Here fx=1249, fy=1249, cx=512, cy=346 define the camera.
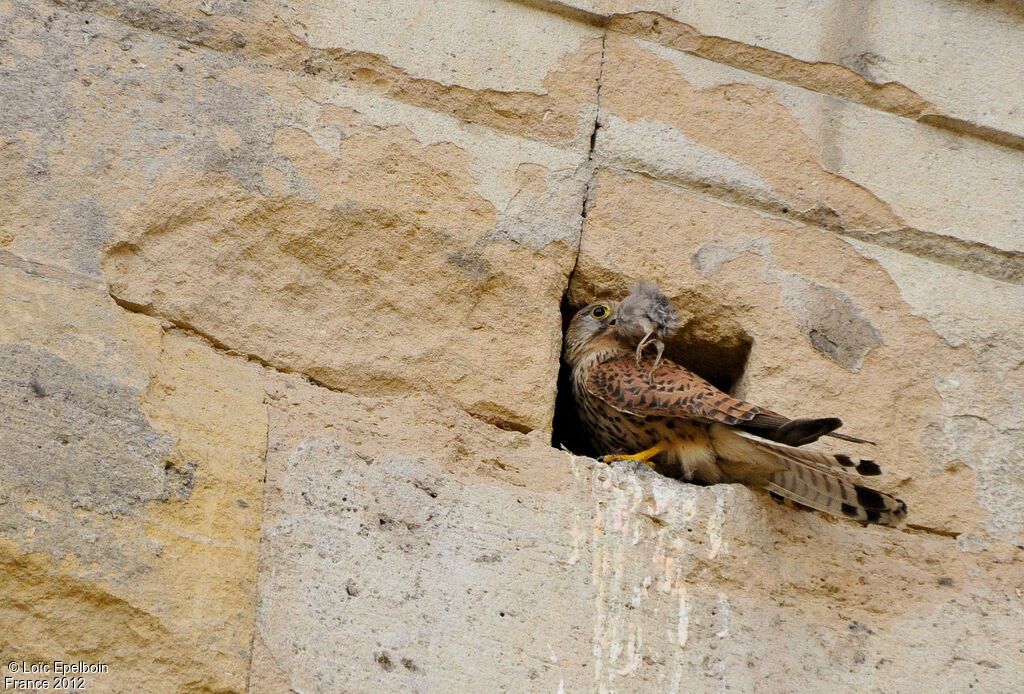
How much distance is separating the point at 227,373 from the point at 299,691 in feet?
2.63

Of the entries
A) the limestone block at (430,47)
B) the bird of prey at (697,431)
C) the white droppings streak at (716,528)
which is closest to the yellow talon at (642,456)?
the bird of prey at (697,431)

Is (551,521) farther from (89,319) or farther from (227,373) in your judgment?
(89,319)

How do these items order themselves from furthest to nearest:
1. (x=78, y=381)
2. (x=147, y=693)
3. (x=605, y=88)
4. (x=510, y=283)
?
(x=605, y=88), (x=510, y=283), (x=78, y=381), (x=147, y=693)

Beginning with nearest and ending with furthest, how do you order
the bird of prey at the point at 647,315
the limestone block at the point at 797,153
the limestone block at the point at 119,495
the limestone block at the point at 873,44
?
the limestone block at the point at 119,495 < the bird of prey at the point at 647,315 < the limestone block at the point at 797,153 < the limestone block at the point at 873,44

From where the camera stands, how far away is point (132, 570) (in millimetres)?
2506

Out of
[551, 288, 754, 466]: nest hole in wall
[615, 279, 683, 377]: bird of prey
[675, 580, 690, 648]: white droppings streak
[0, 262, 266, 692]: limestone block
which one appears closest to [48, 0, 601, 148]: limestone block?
[615, 279, 683, 377]: bird of prey

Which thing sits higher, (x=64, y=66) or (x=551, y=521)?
(x=64, y=66)

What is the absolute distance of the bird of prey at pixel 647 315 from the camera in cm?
346

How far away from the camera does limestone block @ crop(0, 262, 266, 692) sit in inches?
96.0

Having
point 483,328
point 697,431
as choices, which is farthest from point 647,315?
point 483,328

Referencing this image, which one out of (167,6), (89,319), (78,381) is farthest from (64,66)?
(78,381)

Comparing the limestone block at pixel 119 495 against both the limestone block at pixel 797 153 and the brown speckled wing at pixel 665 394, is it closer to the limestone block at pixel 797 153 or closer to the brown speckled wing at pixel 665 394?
the brown speckled wing at pixel 665 394

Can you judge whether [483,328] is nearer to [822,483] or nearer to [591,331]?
[591,331]

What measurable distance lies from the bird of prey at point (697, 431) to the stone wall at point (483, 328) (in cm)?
11
